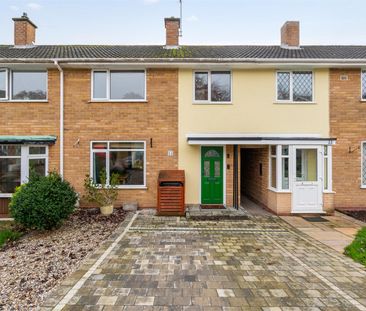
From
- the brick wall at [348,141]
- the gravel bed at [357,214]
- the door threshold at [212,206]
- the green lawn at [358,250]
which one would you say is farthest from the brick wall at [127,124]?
the gravel bed at [357,214]

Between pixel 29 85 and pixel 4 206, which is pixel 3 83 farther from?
pixel 4 206

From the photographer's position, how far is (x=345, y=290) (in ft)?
14.2

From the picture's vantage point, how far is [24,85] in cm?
1062

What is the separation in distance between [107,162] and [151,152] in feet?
6.21

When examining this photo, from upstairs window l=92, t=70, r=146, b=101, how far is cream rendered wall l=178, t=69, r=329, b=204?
66.9 inches

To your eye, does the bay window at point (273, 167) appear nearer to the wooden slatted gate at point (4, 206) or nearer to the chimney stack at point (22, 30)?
the wooden slatted gate at point (4, 206)

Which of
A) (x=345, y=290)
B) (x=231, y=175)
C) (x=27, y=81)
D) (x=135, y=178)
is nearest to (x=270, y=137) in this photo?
(x=231, y=175)

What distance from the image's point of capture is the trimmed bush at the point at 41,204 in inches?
289

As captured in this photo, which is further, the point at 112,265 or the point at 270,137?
the point at 270,137

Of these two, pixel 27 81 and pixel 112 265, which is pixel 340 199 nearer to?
pixel 112 265

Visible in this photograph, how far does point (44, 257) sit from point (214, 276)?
3.99 m

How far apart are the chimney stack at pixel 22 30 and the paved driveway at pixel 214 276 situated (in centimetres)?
1179

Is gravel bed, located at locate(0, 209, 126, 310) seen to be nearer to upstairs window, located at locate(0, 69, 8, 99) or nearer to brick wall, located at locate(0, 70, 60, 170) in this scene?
brick wall, located at locate(0, 70, 60, 170)

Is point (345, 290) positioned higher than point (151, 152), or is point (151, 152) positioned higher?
point (151, 152)
